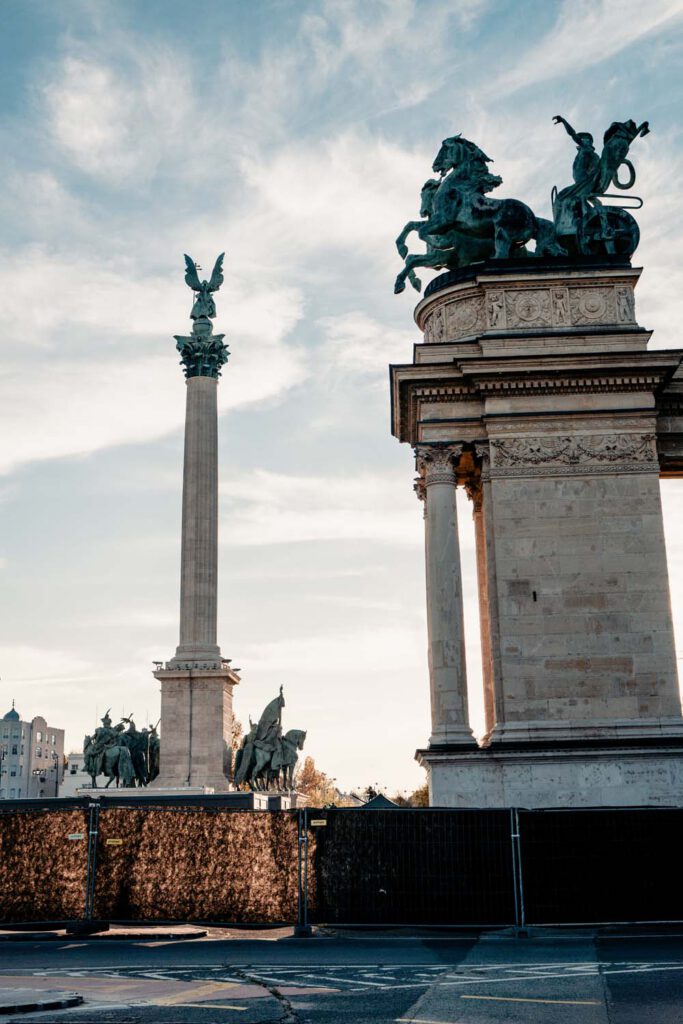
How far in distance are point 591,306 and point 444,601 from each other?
35.3 ft

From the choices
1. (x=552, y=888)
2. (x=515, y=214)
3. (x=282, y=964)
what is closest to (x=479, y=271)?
(x=515, y=214)

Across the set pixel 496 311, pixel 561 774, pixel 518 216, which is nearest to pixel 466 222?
pixel 518 216

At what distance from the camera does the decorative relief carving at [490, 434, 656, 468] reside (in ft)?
115

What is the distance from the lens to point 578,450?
3522 cm

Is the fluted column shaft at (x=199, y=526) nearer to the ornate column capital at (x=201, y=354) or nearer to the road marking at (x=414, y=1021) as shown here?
the ornate column capital at (x=201, y=354)

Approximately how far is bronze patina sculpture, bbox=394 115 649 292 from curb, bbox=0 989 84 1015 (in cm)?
2975

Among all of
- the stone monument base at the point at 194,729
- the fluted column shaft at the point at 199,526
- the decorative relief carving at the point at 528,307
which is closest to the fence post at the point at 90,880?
the decorative relief carving at the point at 528,307

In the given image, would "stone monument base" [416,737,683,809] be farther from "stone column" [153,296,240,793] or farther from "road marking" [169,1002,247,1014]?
"stone column" [153,296,240,793]

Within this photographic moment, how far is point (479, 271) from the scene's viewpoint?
37.2 metres

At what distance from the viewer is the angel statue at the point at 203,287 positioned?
216 feet

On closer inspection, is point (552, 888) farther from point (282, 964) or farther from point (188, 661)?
point (188, 661)

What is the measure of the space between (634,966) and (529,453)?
69.5 ft

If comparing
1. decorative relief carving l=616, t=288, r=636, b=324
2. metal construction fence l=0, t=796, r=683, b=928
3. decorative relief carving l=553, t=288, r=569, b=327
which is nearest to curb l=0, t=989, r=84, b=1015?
metal construction fence l=0, t=796, r=683, b=928

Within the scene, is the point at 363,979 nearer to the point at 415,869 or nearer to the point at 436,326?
the point at 415,869
